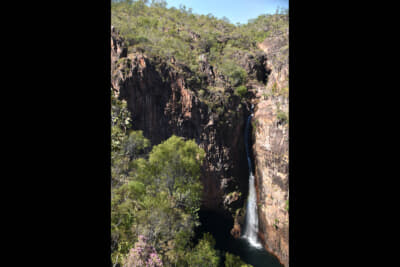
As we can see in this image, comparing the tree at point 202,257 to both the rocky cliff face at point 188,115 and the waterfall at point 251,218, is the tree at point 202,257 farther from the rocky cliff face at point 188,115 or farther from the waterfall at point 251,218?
the rocky cliff face at point 188,115

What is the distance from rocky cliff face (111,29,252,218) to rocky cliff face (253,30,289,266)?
1902 millimetres

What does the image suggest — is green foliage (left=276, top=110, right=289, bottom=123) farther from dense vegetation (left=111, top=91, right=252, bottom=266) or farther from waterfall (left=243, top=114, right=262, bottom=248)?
dense vegetation (left=111, top=91, right=252, bottom=266)

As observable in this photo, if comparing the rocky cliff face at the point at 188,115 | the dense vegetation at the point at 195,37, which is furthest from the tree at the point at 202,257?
the dense vegetation at the point at 195,37

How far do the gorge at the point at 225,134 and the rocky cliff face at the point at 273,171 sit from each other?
6 cm

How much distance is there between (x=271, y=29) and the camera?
3866cm

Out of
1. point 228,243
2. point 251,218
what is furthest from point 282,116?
point 228,243

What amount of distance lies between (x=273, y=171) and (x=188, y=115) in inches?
297

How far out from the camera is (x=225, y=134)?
20.3 m

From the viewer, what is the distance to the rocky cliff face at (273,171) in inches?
628

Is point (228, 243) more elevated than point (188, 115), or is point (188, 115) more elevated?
point (188, 115)

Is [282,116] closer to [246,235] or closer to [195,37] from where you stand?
[246,235]
